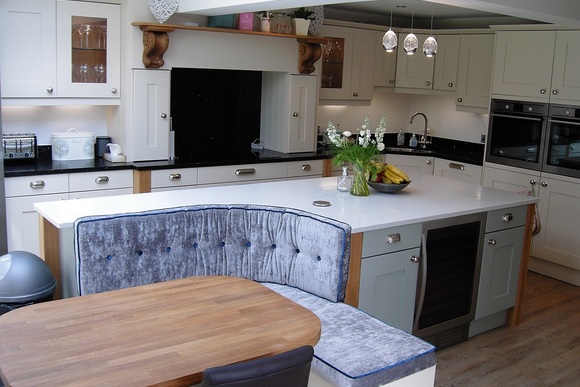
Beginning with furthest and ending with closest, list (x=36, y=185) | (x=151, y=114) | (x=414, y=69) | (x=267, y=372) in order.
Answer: (x=414, y=69) → (x=151, y=114) → (x=36, y=185) → (x=267, y=372)

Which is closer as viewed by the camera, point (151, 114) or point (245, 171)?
point (151, 114)

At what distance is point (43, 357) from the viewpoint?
193cm

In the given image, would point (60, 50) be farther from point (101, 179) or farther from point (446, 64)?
point (446, 64)

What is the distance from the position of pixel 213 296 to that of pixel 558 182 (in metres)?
4.00

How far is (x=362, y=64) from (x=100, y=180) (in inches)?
120

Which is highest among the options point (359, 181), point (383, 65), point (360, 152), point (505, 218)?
point (383, 65)

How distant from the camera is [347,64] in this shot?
6.65 meters

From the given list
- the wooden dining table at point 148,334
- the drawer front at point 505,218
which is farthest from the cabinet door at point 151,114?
the wooden dining table at point 148,334

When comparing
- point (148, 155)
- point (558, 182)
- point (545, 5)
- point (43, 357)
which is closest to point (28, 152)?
point (148, 155)

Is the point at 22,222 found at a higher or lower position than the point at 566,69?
lower

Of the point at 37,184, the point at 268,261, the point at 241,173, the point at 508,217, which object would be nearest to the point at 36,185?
the point at 37,184

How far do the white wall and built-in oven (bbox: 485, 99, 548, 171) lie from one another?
0.87 m

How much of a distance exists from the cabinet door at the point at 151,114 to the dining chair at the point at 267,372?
3.67 metres

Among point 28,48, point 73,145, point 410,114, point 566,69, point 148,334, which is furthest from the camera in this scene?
point 410,114
